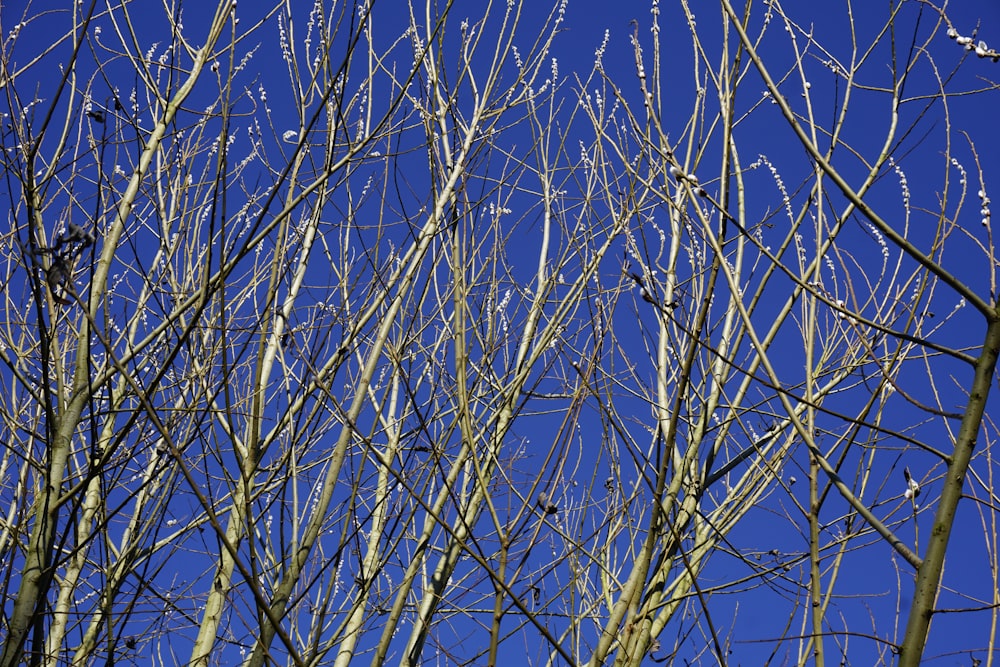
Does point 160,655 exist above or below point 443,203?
below

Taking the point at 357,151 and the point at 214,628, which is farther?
the point at 214,628

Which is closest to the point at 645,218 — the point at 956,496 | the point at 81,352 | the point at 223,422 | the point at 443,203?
the point at 443,203

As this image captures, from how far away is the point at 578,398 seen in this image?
2174mm

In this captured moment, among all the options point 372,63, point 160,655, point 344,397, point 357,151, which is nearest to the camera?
point 357,151

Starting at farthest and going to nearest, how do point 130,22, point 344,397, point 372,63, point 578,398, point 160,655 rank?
point 160,655, point 344,397, point 372,63, point 130,22, point 578,398

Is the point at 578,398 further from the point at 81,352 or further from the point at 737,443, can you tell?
the point at 81,352

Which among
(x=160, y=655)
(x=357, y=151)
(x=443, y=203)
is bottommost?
(x=160, y=655)

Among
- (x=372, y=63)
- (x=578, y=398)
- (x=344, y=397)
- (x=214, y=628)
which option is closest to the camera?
(x=578, y=398)

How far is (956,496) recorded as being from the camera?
1.28 m

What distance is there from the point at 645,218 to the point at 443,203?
0.98 meters

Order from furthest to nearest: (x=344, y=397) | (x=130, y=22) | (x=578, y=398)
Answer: (x=344, y=397)
(x=130, y=22)
(x=578, y=398)

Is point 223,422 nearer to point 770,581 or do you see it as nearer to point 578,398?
point 578,398

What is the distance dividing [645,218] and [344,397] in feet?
4.87

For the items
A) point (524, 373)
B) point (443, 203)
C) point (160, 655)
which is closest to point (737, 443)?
point (524, 373)
